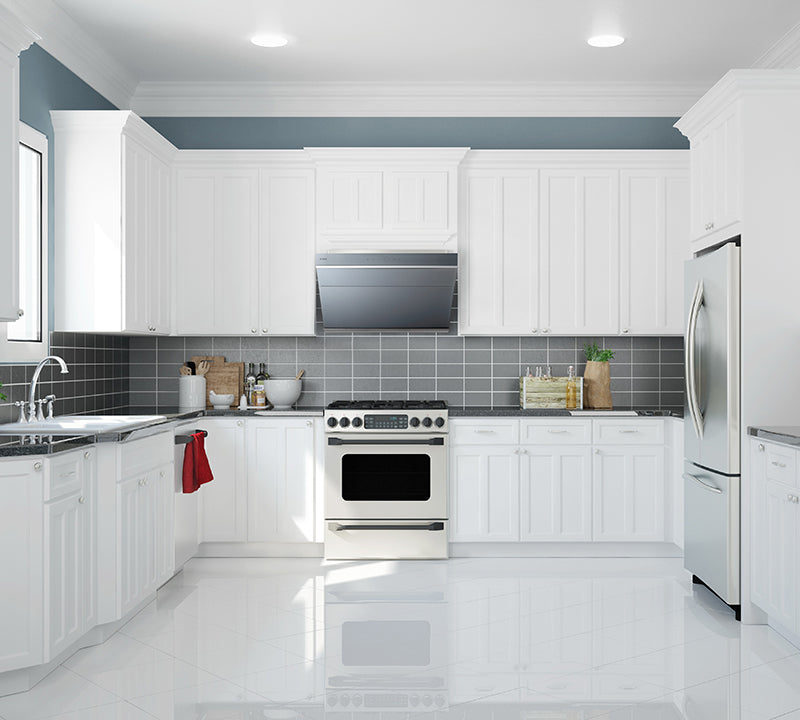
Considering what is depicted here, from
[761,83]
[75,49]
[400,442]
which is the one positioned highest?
[75,49]

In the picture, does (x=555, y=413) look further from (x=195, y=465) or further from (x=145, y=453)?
(x=145, y=453)

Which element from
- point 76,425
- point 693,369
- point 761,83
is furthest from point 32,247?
point 761,83

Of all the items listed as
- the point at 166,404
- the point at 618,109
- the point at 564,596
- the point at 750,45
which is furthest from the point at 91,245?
the point at 750,45

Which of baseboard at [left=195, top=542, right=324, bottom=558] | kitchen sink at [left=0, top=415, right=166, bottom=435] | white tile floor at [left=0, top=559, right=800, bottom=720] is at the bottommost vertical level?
white tile floor at [left=0, top=559, right=800, bottom=720]

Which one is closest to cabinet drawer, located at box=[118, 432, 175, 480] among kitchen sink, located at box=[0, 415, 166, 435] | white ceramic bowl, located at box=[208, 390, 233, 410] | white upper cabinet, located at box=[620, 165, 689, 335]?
kitchen sink, located at box=[0, 415, 166, 435]

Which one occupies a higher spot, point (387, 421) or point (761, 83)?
point (761, 83)

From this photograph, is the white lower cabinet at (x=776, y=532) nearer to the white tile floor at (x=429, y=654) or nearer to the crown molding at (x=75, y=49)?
the white tile floor at (x=429, y=654)

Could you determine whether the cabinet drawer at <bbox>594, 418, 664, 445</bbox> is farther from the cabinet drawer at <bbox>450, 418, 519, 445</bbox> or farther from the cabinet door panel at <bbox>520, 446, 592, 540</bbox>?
the cabinet drawer at <bbox>450, 418, 519, 445</bbox>

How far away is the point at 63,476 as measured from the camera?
320cm

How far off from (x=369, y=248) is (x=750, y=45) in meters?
2.51

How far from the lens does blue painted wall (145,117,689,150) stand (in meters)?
5.62

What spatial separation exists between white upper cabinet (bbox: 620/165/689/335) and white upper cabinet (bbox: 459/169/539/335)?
58cm

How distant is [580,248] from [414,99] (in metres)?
1.49

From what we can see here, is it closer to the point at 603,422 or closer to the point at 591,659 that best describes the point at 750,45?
the point at 603,422
